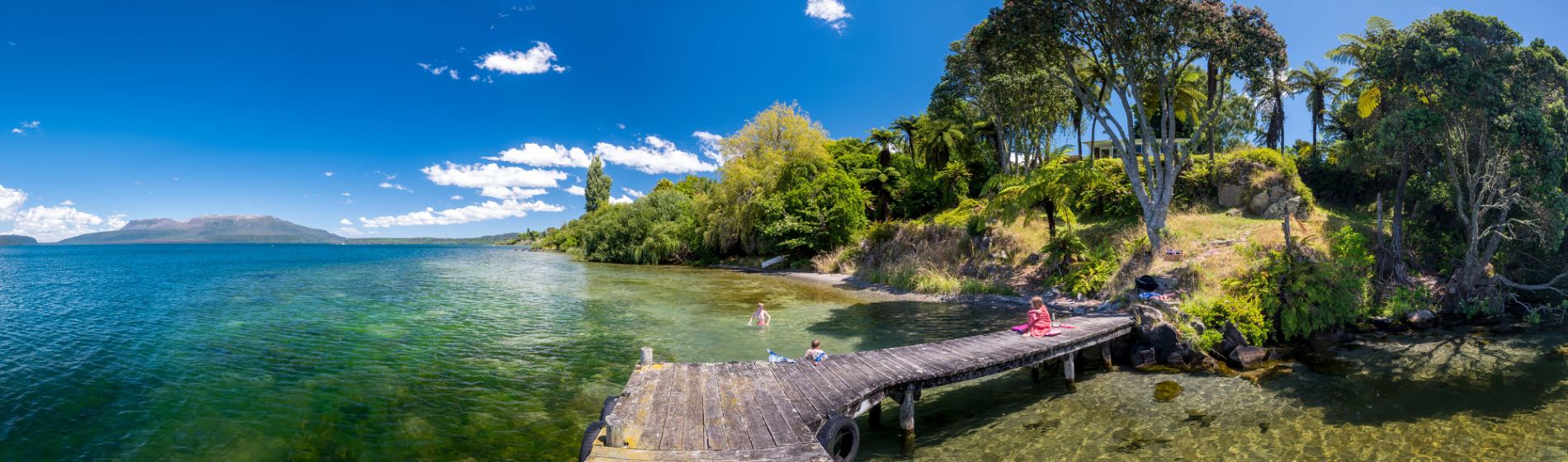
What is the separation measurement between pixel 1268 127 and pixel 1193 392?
135 ft

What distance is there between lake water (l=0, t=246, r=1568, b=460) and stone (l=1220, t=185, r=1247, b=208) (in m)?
13.2

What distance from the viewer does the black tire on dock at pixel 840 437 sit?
748cm

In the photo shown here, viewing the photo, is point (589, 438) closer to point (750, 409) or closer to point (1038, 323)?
point (750, 409)

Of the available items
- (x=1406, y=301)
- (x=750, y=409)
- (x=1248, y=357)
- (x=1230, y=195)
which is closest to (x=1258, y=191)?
(x=1230, y=195)

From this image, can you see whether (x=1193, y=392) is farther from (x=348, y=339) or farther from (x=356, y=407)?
(x=348, y=339)

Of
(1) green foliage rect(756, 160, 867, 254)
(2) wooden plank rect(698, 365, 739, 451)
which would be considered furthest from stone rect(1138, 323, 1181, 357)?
(1) green foliage rect(756, 160, 867, 254)

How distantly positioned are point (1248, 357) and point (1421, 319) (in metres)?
7.86

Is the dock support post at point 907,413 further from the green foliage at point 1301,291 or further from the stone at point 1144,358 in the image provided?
the green foliage at point 1301,291

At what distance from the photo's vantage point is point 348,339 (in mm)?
17234

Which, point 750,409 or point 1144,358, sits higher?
point 750,409

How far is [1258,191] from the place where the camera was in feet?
85.6

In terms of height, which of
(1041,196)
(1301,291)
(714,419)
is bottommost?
(714,419)

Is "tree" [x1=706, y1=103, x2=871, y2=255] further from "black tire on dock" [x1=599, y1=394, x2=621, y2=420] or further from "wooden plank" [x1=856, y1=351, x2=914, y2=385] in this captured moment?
"black tire on dock" [x1=599, y1=394, x2=621, y2=420]

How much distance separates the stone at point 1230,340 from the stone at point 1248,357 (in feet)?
0.94
